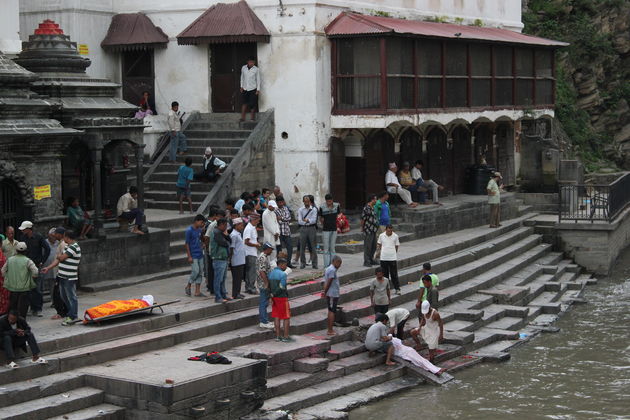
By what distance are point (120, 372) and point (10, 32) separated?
1083 cm

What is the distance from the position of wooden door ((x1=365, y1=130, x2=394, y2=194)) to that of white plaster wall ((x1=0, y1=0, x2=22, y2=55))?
891 cm

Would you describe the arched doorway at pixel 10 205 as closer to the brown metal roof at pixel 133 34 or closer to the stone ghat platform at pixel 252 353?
the stone ghat platform at pixel 252 353

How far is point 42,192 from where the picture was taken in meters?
17.5

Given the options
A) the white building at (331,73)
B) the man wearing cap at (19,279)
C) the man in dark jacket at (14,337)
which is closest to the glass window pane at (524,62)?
the white building at (331,73)

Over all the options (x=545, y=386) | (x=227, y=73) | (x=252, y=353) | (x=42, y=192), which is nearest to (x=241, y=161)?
(x=227, y=73)

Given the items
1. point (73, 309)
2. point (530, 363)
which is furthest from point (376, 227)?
point (73, 309)

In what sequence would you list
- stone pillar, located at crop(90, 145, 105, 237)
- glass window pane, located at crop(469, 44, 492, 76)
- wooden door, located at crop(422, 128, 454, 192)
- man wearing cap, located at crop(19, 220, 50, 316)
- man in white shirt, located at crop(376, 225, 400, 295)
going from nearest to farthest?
man wearing cap, located at crop(19, 220, 50, 316) < stone pillar, located at crop(90, 145, 105, 237) < man in white shirt, located at crop(376, 225, 400, 295) < glass window pane, located at crop(469, 44, 492, 76) < wooden door, located at crop(422, 128, 454, 192)

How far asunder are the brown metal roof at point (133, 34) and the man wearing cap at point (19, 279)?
486 inches

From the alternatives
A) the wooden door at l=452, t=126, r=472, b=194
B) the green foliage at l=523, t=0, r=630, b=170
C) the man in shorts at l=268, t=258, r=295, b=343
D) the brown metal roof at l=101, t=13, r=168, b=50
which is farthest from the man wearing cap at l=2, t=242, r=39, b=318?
the green foliage at l=523, t=0, r=630, b=170

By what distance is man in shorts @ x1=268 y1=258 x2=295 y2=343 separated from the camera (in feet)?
53.1

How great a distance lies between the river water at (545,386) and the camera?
15961 millimetres

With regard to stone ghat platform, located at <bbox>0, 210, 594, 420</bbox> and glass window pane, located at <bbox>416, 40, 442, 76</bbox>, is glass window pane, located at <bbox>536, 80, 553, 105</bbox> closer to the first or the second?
glass window pane, located at <bbox>416, 40, 442, 76</bbox>

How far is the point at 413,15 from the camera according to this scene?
91.6 ft

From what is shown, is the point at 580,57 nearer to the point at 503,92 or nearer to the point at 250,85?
the point at 503,92
